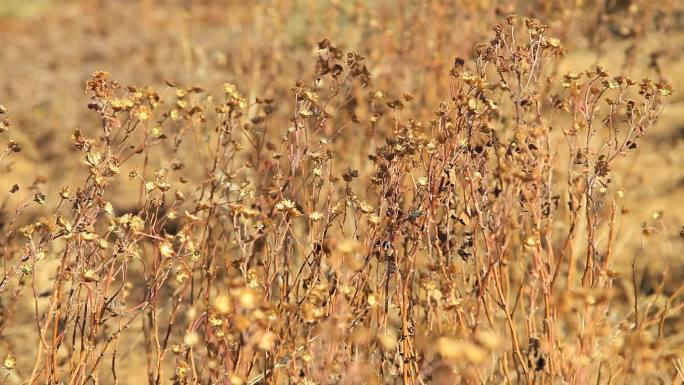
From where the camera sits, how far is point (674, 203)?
10.4 feet

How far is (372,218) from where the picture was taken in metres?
1.59

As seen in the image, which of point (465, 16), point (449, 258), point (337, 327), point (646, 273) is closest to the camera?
point (337, 327)

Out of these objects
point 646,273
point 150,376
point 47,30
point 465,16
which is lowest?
point 150,376

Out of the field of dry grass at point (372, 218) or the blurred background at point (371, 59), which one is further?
the blurred background at point (371, 59)

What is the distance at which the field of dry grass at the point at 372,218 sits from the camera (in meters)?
1.59

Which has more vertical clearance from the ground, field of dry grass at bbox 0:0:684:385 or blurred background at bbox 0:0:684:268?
blurred background at bbox 0:0:684:268

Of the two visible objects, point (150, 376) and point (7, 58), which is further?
point (7, 58)

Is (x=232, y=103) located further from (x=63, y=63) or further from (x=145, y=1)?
(x=145, y=1)

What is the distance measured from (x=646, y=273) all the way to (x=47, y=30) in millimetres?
7779

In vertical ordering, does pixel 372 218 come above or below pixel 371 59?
below

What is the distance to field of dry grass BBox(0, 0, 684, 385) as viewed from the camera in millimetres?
1589

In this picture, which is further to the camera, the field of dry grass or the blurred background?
the blurred background

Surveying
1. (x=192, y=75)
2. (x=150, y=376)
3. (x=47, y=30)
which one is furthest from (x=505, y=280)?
(x=47, y=30)

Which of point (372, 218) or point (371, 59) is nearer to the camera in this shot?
point (372, 218)
